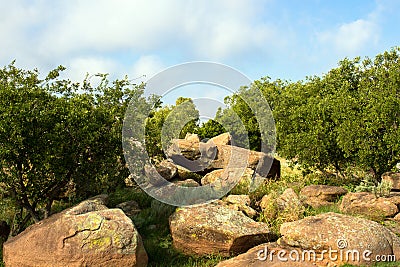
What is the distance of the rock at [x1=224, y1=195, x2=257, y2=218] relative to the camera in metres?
10.7

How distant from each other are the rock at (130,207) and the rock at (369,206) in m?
5.84

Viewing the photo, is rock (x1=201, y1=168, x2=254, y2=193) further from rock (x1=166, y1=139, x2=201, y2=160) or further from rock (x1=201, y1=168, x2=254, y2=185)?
rock (x1=166, y1=139, x2=201, y2=160)

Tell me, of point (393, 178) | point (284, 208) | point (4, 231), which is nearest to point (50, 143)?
point (4, 231)

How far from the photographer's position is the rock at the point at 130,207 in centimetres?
1176

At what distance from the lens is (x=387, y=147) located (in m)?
14.0

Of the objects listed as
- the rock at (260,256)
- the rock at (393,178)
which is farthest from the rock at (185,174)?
the rock at (260,256)

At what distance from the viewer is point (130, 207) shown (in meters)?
12.0

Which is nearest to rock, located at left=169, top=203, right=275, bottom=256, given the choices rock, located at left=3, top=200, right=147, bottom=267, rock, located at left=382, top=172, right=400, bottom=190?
rock, located at left=3, top=200, right=147, bottom=267

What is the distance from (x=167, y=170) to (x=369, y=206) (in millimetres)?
7315

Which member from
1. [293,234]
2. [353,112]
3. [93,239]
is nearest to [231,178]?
[353,112]

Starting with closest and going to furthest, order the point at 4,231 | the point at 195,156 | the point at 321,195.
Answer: the point at 4,231
the point at 321,195
the point at 195,156

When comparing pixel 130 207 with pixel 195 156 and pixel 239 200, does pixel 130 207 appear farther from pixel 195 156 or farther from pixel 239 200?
pixel 195 156

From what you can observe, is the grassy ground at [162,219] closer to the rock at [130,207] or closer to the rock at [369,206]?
the rock at [130,207]

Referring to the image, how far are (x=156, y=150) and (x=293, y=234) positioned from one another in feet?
22.4
